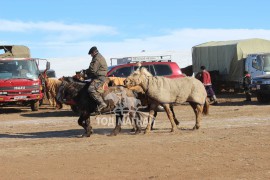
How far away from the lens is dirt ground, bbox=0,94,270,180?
834cm

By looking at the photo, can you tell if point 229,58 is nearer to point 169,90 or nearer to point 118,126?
point 169,90

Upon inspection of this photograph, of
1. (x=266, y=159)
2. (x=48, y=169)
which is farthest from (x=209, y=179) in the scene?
(x=48, y=169)

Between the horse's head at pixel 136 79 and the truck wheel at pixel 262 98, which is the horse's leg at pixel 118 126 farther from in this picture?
the truck wheel at pixel 262 98

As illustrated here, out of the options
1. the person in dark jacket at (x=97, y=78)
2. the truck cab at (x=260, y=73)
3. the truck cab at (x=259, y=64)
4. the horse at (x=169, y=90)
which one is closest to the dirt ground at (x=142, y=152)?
the horse at (x=169, y=90)

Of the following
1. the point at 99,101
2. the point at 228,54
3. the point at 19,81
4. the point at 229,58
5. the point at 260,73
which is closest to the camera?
the point at 99,101

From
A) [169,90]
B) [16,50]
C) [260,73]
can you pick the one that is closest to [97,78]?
[169,90]

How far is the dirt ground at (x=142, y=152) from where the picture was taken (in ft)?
27.3

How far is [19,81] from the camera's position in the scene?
20562mm

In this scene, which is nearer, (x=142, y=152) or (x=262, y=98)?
(x=142, y=152)

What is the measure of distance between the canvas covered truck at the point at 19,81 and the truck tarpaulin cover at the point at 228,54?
11.8 metres

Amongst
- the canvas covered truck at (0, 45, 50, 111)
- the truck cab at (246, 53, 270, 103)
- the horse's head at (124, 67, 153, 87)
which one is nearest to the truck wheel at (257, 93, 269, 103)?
the truck cab at (246, 53, 270, 103)

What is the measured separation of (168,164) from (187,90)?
14.2ft

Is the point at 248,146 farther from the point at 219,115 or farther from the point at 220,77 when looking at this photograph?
the point at 220,77

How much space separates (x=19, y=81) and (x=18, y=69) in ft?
2.37
